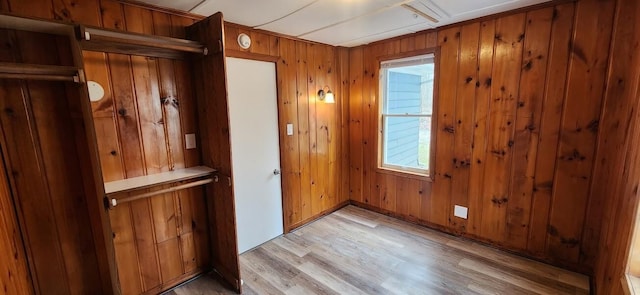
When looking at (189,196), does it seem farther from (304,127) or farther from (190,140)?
(304,127)

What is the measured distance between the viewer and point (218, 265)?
2408 mm

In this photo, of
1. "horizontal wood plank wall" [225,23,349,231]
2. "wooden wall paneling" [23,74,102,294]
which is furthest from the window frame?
"wooden wall paneling" [23,74,102,294]

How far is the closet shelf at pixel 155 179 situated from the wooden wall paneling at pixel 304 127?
4.11ft

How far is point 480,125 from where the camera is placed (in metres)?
2.69

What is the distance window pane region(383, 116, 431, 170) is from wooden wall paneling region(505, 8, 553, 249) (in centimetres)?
87

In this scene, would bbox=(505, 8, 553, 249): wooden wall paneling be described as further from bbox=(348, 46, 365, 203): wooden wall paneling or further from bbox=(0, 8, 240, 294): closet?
bbox=(0, 8, 240, 294): closet

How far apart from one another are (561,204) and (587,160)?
1.37ft

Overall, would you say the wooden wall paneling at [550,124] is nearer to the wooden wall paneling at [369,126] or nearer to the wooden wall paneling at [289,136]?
the wooden wall paneling at [369,126]

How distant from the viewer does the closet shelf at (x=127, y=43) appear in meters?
1.57

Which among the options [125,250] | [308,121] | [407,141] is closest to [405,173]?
[407,141]

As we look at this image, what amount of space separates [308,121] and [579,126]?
2.49m

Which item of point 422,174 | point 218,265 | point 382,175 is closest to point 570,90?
point 422,174

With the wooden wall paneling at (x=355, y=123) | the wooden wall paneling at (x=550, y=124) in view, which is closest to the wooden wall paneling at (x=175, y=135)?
the wooden wall paneling at (x=355, y=123)

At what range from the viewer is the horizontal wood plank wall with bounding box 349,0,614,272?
84.5 inches
